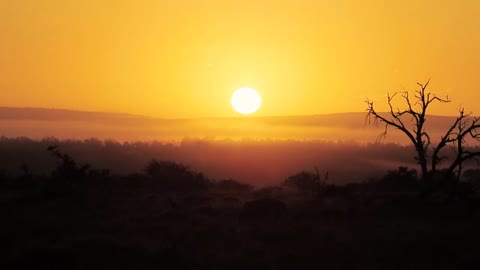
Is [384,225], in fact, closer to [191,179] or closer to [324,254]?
[324,254]

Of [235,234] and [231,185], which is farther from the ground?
[235,234]

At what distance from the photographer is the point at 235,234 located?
67.6 feet

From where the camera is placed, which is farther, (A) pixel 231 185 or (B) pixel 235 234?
(A) pixel 231 185

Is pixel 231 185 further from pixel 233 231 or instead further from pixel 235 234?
pixel 235 234

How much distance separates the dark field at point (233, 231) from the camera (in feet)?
55.3

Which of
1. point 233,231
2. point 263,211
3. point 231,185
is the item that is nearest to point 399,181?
point 231,185

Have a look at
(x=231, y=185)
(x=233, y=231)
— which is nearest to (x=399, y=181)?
(x=231, y=185)

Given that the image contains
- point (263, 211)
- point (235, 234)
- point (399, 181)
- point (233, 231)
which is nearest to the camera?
point (235, 234)

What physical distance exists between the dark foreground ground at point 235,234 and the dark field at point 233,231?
3cm

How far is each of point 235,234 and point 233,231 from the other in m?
0.63

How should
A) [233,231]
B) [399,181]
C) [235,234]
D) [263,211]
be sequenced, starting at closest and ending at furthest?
[235,234], [233,231], [263,211], [399,181]

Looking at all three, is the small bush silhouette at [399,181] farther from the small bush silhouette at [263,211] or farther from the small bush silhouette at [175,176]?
the small bush silhouette at [263,211]

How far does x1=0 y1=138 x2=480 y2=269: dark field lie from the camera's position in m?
16.8

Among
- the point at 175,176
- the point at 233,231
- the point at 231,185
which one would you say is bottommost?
the point at 231,185
